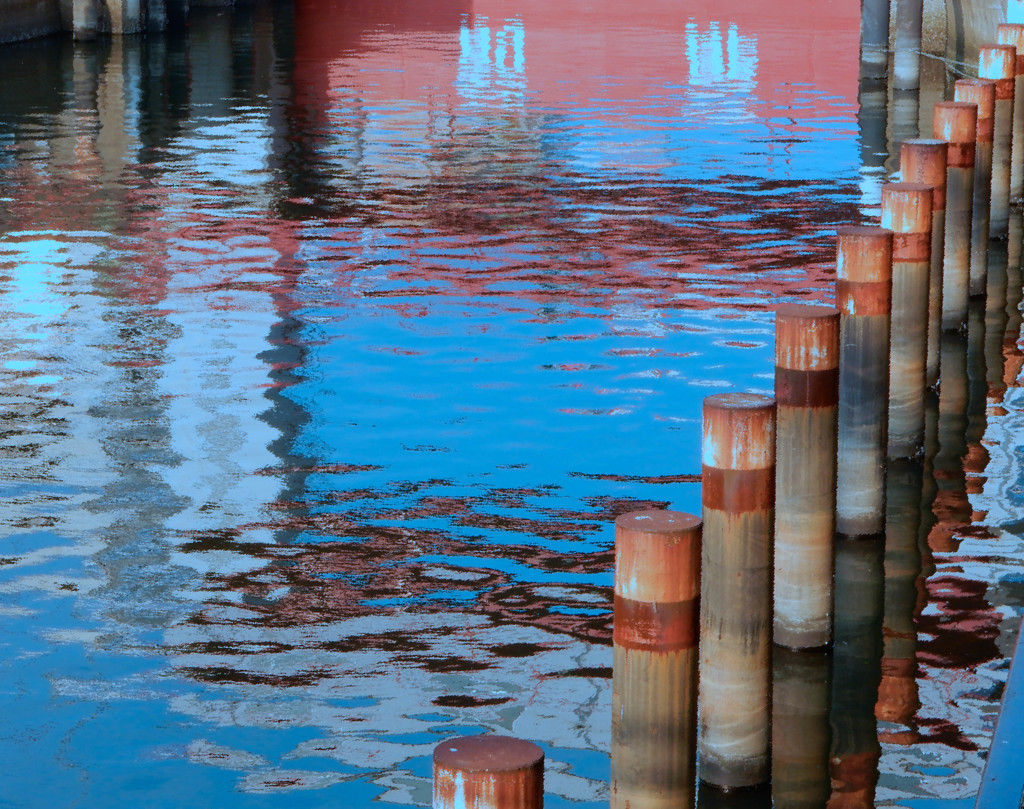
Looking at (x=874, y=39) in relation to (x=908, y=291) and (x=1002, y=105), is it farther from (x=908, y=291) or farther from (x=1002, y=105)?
(x=908, y=291)

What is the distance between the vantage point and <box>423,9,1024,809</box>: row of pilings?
14.2 ft

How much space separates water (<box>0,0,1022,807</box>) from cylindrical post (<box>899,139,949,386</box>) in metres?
0.50

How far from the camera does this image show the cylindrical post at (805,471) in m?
6.20

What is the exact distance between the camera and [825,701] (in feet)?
20.1

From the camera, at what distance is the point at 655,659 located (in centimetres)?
434

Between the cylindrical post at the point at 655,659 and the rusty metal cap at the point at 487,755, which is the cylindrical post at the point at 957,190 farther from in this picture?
the rusty metal cap at the point at 487,755

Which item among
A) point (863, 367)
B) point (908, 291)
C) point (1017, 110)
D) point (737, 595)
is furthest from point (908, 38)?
point (737, 595)

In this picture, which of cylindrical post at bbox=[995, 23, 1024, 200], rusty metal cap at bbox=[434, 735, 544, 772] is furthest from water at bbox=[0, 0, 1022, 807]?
rusty metal cap at bbox=[434, 735, 544, 772]

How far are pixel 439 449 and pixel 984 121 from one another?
16.2ft

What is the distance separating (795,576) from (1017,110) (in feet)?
31.2

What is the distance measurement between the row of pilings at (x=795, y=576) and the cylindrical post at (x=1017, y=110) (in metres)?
5.61

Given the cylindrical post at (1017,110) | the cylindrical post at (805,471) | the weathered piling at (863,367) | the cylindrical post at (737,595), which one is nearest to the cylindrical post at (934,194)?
the weathered piling at (863,367)

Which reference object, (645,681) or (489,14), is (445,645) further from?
(489,14)

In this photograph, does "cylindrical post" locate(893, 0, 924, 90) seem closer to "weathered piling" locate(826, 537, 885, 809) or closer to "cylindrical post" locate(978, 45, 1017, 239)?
"cylindrical post" locate(978, 45, 1017, 239)
